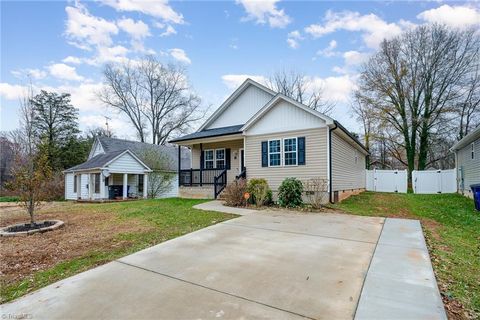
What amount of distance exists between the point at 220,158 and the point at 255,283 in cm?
1275

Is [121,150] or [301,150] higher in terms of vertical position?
[121,150]

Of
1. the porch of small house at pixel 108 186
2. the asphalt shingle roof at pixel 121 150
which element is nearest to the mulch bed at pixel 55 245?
the porch of small house at pixel 108 186

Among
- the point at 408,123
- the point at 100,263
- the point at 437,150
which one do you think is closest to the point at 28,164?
the point at 100,263

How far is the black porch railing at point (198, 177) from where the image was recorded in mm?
15211

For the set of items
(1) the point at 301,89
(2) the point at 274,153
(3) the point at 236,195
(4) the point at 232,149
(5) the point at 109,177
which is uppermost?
(1) the point at 301,89

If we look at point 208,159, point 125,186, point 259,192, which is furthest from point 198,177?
point 125,186

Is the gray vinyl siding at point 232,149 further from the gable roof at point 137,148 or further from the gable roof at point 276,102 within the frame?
the gable roof at point 137,148

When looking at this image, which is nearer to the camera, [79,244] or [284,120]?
[79,244]

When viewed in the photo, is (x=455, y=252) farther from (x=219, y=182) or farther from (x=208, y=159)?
(x=208, y=159)

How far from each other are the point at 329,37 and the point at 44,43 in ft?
46.5

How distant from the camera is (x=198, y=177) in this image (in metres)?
15.7

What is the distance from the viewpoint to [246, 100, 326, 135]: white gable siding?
1150 cm

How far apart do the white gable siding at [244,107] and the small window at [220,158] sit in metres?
2.01

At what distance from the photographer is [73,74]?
53.4ft
